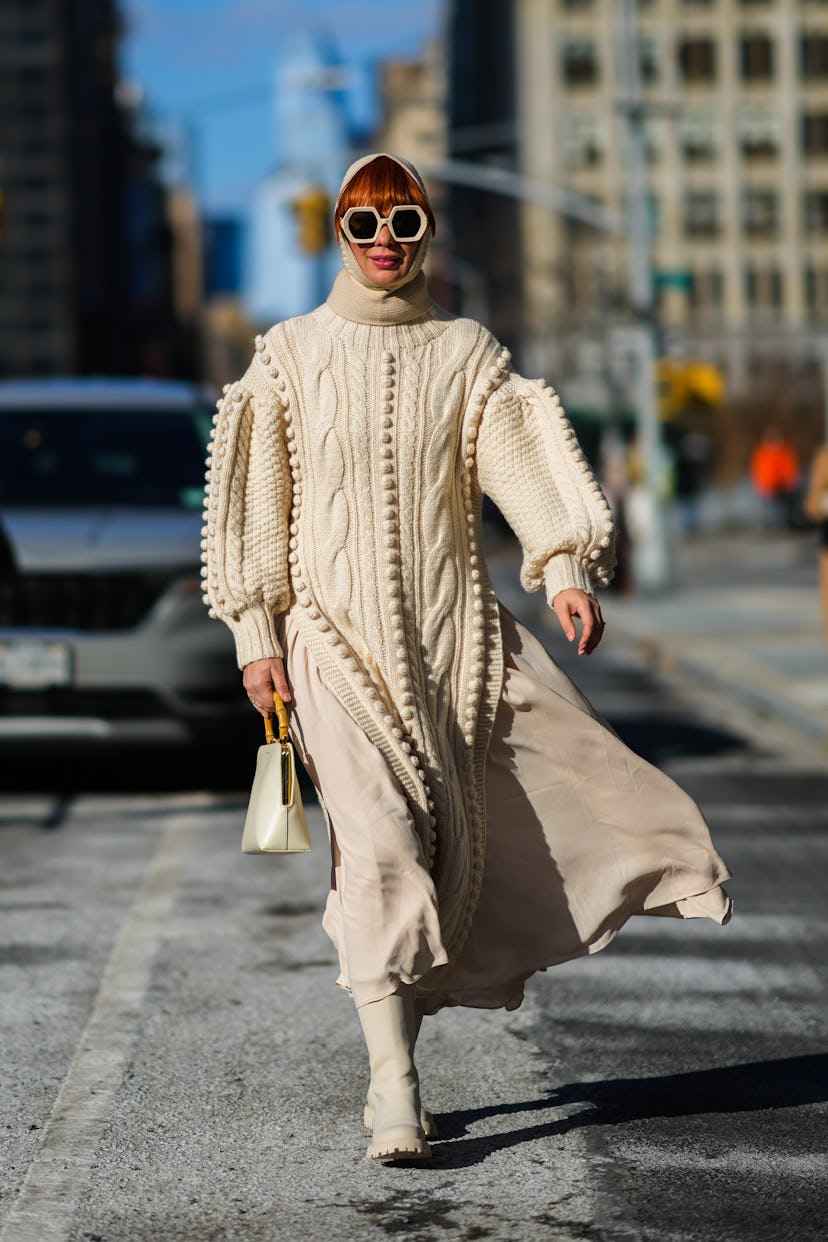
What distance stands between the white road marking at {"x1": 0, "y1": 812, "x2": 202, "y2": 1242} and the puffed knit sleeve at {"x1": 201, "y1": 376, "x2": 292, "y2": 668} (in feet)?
3.44

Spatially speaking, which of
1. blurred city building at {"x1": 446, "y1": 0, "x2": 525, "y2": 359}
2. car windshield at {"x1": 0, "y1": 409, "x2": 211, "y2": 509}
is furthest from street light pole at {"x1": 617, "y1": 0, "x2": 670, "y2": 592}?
blurred city building at {"x1": 446, "y1": 0, "x2": 525, "y2": 359}

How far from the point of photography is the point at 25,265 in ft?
273

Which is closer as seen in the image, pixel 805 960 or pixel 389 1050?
pixel 389 1050

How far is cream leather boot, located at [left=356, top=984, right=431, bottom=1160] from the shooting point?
14.7ft

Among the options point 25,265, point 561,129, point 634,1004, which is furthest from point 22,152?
point 634,1004

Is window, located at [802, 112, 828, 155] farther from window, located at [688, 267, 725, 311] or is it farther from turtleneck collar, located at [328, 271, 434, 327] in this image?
turtleneck collar, located at [328, 271, 434, 327]

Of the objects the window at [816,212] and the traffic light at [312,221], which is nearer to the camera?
the traffic light at [312,221]

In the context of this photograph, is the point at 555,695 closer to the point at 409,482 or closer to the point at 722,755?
the point at 409,482

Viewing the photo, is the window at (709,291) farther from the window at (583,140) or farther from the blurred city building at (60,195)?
the blurred city building at (60,195)

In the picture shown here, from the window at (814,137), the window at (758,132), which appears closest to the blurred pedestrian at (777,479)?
the window at (758,132)

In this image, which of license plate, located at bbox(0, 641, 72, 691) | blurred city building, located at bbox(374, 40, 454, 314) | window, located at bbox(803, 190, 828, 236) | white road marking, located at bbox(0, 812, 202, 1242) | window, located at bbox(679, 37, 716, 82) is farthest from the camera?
blurred city building, located at bbox(374, 40, 454, 314)

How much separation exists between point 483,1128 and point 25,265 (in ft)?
266

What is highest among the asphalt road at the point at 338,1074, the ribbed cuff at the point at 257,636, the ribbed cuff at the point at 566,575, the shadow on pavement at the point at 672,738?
the ribbed cuff at the point at 566,575

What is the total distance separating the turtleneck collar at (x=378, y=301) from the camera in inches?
183
